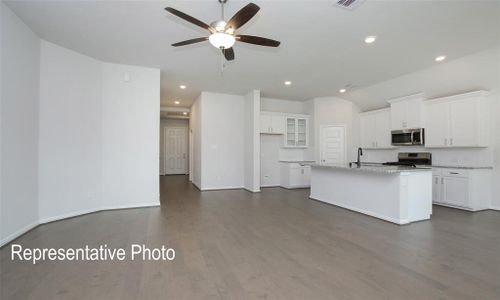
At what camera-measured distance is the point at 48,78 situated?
3.68 m

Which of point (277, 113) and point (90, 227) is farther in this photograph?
point (277, 113)

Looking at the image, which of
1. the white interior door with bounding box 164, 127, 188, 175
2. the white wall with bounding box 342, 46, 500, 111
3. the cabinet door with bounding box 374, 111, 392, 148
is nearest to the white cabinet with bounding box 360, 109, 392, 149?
the cabinet door with bounding box 374, 111, 392, 148

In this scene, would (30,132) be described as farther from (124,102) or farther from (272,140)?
(272,140)

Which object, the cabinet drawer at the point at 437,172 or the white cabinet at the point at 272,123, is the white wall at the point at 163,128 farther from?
the cabinet drawer at the point at 437,172

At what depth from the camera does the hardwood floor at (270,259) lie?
1.93m

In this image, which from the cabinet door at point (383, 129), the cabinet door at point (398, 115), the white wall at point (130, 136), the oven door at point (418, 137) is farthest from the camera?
the cabinet door at point (383, 129)

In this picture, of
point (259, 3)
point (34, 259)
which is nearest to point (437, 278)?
point (259, 3)

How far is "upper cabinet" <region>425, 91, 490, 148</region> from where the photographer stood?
4535 millimetres

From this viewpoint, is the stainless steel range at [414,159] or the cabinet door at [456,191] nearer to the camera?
the cabinet door at [456,191]

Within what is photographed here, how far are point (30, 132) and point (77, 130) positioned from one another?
721 millimetres

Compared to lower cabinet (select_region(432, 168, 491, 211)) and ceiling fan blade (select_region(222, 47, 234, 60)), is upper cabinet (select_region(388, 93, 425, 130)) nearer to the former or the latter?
lower cabinet (select_region(432, 168, 491, 211))

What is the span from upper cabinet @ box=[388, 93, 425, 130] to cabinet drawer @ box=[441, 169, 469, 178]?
3.80ft

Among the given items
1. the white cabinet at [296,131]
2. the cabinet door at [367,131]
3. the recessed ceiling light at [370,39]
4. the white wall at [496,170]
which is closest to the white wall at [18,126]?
the recessed ceiling light at [370,39]

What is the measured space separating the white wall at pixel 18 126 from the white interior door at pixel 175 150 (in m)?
7.11
